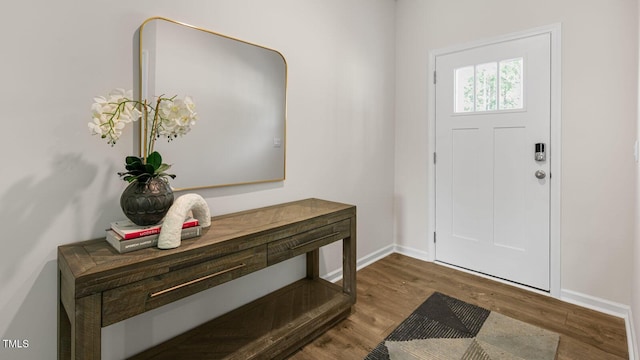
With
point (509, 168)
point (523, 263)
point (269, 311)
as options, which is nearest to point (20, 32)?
point (269, 311)

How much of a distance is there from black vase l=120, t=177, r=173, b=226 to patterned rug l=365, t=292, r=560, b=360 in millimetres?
1283

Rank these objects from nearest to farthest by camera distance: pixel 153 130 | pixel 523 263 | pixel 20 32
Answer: pixel 20 32
pixel 153 130
pixel 523 263

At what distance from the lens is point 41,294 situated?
4.13 ft

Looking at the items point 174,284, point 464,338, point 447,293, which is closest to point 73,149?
point 174,284

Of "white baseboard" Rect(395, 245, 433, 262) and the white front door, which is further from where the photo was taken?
"white baseboard" Rect(395, 245, 433, 262)

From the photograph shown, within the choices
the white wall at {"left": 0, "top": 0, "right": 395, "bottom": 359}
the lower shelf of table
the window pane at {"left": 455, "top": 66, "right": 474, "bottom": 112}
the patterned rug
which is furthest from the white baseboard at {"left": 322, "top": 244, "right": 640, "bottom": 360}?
the window pane at {"left": 455, "top": 66, "right": 474, "bottom": 112}

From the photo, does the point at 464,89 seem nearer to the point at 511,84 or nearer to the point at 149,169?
the point at 511,84

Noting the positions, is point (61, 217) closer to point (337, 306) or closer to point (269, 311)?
point (269, 311)

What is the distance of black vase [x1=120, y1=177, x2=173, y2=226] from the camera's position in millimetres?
1239

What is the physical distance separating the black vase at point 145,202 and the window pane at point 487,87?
2.51 meters

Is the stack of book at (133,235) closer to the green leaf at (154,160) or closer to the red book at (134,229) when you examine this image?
the red book at (134,229)

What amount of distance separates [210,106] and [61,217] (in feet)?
2.76

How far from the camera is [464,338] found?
1812mm

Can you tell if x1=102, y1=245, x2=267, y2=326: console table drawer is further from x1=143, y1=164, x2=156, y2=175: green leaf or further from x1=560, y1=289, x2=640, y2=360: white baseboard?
x1=560, y1=289, x2=640, y2=360: white baseboard
